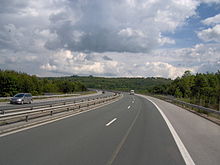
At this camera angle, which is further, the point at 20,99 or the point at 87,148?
the point at 20,99

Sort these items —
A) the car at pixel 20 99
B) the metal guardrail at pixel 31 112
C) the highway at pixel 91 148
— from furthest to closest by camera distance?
the car at pixel 20 99 < the metal guardrail at pixel 31 112 < the highway at pixel 91 148

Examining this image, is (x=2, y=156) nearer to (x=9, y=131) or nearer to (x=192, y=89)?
(x=9, y=131)

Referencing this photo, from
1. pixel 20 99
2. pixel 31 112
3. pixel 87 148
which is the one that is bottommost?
pixel 87 148

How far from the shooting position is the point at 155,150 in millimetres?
8117

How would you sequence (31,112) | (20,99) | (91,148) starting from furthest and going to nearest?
1. (20,99)
2. (31,112)
3. (91,148)

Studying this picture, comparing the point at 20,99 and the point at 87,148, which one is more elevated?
the point at 20,99

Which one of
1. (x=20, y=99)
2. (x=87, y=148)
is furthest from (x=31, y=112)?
(x=20, y=99)

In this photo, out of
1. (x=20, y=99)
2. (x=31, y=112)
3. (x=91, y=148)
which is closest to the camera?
(x=91, y=148)

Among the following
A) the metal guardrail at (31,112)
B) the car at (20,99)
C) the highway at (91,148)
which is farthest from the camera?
the car at (20,99)

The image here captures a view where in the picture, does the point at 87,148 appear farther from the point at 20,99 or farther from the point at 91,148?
the point at 20,99

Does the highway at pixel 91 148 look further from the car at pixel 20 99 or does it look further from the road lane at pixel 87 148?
the car at pixel 20 99

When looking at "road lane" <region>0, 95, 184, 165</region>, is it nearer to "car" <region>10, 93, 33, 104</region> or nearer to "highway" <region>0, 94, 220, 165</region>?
"highway" <region>0, 94, 220, 165</region>

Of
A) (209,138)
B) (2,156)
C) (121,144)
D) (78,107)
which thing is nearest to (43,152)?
(2,156)

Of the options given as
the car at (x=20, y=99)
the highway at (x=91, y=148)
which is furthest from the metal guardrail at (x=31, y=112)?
the car at (x=20, y=99)
